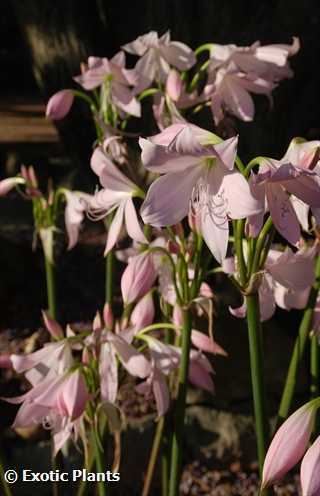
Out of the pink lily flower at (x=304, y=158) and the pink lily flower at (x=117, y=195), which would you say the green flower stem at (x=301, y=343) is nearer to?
the pink lily flower at (x=304, y=158)

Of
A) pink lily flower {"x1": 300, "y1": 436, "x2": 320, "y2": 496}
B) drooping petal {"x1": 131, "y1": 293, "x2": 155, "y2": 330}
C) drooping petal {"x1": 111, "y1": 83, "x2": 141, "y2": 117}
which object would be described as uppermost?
drooping petal {"x1": 111, "y1": 83, "x2": 141, "y2": 117}

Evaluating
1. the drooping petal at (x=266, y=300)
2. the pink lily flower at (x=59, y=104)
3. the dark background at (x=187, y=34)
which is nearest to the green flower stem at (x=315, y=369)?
the drooping petal at (x=266, y=300)

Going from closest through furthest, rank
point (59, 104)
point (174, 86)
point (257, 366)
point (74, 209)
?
→ point (257, 366)
point (174, 86)
point (59, 104)
point (74, 209)

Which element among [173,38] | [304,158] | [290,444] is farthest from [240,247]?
[173,38]

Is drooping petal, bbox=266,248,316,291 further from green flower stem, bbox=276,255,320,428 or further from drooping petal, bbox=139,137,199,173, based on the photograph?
drooping petal, bbox=139,137,199,173

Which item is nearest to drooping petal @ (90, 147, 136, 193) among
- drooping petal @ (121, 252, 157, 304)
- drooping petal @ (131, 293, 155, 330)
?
drooping petal @ (121, 252, 157, 304)

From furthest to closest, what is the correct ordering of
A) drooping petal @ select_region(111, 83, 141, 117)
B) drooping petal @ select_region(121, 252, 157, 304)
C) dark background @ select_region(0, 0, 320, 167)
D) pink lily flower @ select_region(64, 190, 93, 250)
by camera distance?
1. dark background @ select_region(0, 0, 320, 167)
2. pink lily flower @ select_region(64, 190, 93, 250)
3. drooping petal @ select_region(111, 83, 141, 117)
4. drooping petal @ select_region(121, 252, 157, 304)

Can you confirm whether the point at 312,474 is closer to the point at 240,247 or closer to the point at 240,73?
the point at 240,247
